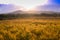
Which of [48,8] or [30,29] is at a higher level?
[48,8]

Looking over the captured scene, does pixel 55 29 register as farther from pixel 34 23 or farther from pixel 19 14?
pixel 19 14

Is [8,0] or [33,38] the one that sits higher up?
[8,0]

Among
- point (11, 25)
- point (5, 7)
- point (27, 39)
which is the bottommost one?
point (27, 39)

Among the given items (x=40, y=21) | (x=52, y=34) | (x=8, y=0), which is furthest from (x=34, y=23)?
(x=8, y=0)

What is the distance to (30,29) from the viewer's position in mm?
3352

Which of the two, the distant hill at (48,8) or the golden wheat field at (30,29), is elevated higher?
the distant hill at (48,8)

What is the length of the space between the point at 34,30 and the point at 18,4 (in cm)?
49

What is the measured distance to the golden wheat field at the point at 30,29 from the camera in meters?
3.34

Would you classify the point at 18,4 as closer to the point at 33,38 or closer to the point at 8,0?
the point at 8,0

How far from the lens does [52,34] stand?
3.34 m

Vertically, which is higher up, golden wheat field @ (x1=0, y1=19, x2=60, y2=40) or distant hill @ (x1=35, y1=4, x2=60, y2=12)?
distant hill @ (x1=35, y1=4, x2=60, y2=12)

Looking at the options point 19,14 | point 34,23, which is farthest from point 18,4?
point 34,23

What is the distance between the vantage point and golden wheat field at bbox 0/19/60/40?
3.34m

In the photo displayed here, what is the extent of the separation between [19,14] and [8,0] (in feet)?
0.95
